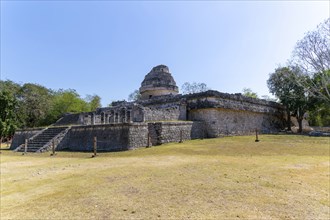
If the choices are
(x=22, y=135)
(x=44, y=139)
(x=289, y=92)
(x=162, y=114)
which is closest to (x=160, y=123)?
(x=162, y=114)

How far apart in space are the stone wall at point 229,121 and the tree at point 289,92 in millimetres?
4262

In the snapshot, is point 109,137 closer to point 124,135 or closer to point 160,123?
point 124,135

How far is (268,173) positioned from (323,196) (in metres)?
1.88

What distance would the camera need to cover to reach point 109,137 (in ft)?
48.3

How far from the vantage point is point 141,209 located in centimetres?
445

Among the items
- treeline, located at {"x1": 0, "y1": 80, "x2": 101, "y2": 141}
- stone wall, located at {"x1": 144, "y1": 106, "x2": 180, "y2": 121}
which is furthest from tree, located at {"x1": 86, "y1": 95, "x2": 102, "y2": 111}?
stone wall, located at {"x1": 144, "y1": 106, "x2": 180, "y2": 121}

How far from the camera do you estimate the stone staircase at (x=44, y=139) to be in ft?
51.3

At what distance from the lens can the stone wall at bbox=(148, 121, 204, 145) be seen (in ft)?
49.4

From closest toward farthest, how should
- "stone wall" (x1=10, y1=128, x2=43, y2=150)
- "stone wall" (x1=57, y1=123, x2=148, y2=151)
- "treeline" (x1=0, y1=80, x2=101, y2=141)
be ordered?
"stone wall" (x1=57, y1=123, x2=148, y2=151) < "stone wall" (x1=10, y1=128, x2=43, y2=150) < "treeline" (x1=0, y1=80, x2=101, y2=141)

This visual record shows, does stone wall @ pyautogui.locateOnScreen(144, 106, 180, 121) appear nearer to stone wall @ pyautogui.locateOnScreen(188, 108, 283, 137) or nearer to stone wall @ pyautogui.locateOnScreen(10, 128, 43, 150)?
stone wall @ pyautogui.locateOnScreen(188, 108, 283, 137)

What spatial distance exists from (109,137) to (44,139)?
18.3ft

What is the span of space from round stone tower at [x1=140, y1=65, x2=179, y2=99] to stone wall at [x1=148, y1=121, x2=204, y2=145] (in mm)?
9109

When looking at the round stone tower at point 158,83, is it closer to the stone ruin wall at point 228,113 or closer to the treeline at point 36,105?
the stone ruin wall at point 228,113

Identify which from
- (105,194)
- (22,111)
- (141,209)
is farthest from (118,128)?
(22,111)
